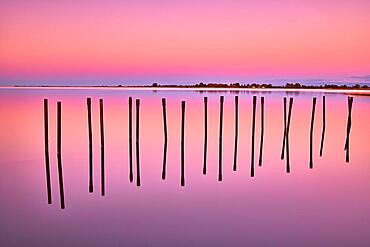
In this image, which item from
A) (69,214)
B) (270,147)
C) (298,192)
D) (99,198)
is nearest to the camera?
(69,214)

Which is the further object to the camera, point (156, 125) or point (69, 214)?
point (156, 125)

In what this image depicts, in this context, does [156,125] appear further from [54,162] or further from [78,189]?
[78,189]

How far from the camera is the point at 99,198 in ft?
33.9

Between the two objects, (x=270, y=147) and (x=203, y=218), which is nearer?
(x=203, y=218)

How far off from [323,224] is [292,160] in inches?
218

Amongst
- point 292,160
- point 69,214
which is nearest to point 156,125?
point 292,160

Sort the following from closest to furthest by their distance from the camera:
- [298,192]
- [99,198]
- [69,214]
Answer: [69,214]
[99,198]
[298,192]

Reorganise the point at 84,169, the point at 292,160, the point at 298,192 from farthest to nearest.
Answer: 1. the point at 292,160
2. the point at 84,169
3. the point at 298,192

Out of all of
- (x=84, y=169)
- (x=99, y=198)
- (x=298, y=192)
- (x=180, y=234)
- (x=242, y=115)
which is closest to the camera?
(x=180, y=234)

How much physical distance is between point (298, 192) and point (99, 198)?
12.9 feet

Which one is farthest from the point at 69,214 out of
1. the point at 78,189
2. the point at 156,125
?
the point at 156,125

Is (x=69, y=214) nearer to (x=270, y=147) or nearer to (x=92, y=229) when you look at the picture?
(x=92, y=229)

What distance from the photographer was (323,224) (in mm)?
9008

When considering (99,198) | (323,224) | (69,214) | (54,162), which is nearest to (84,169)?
(54,162)
